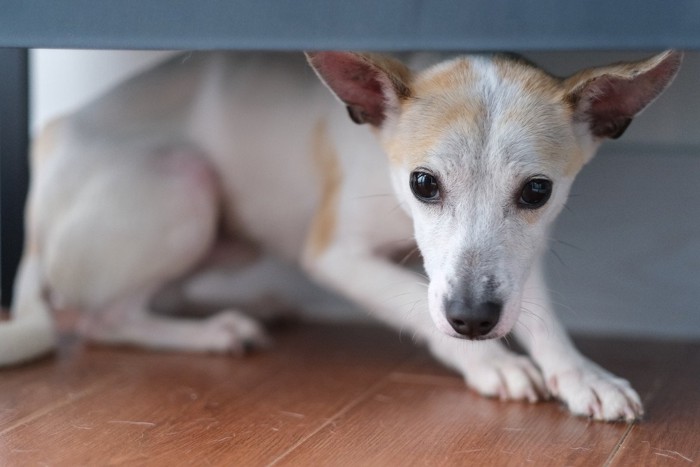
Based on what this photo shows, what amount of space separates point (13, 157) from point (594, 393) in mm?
1572

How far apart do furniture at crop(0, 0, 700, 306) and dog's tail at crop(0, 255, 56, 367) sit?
2.17 ft

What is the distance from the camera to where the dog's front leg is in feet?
5.03

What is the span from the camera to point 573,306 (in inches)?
83.7

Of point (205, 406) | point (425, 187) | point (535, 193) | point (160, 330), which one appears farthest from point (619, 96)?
point (160, 330)

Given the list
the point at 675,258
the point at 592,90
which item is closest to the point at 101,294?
the point at 592,90

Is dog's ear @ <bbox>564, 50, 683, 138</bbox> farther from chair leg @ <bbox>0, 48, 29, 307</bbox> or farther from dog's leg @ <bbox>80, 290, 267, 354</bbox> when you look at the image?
chair leg @ <bbox>0, 48, 29, 307</bbox>

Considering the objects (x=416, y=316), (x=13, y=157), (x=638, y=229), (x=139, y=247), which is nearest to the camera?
(x=416, y=316)

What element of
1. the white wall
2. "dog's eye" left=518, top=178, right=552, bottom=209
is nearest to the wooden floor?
the white wall

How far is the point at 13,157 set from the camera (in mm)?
2277

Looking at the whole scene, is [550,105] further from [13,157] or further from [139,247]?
[13,157]

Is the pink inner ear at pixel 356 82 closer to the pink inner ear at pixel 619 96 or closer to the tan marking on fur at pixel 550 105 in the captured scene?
the tan marking on fur at pixel 550 105

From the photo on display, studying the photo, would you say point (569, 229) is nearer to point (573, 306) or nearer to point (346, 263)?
point (573, 306)

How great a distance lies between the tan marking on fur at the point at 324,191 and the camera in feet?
6.13

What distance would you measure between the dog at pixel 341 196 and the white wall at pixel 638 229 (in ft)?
1.57
